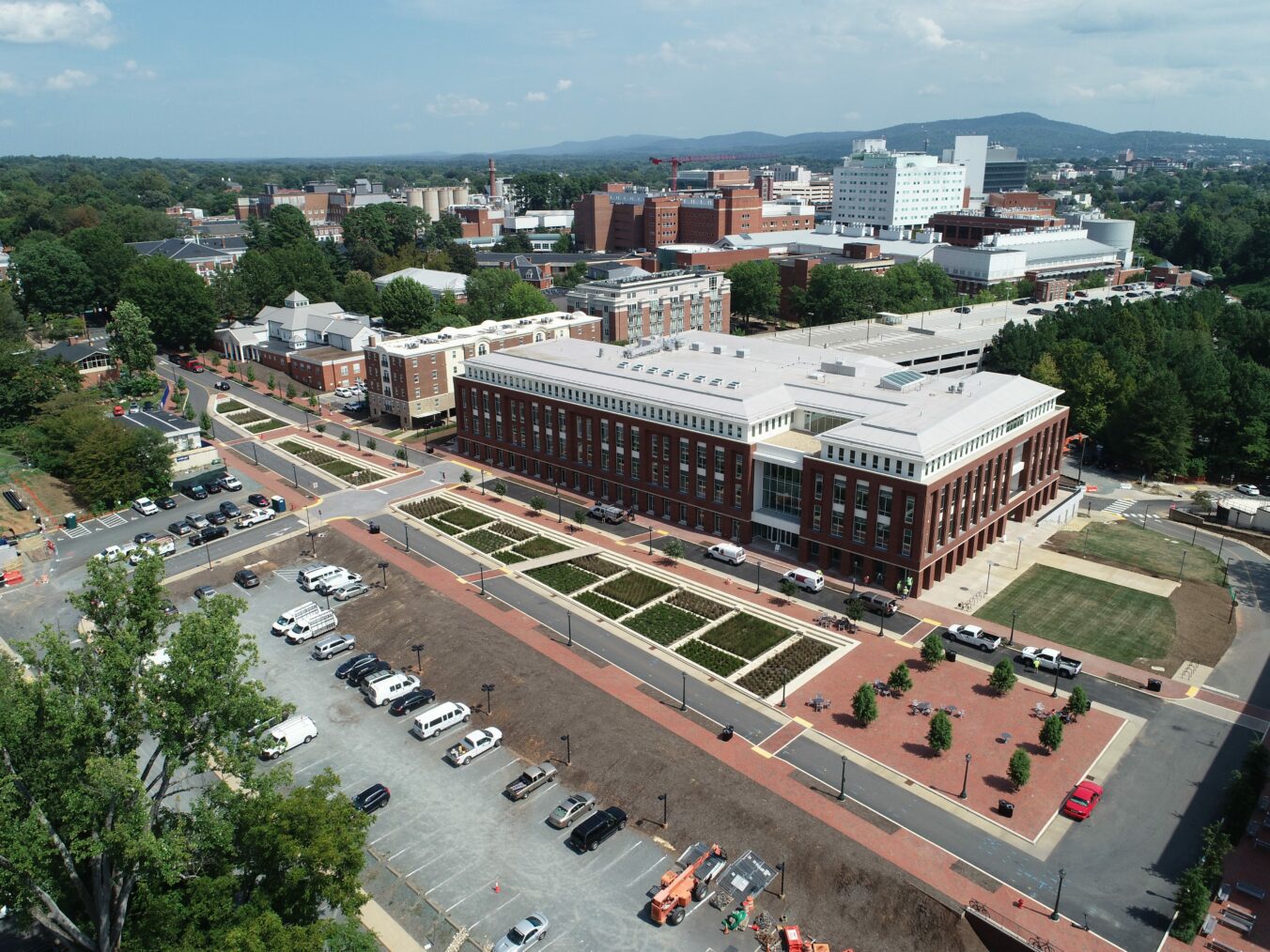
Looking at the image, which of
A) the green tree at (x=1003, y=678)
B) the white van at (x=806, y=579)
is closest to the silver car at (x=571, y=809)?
the green tree at (x=1003, y=678)

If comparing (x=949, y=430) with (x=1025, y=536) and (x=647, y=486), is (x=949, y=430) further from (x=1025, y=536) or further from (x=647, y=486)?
(x=647, y=486)

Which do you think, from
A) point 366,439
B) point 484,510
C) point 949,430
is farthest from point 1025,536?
point 366,439

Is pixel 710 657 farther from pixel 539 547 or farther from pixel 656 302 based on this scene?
pixel 656 302

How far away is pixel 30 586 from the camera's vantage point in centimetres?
7644

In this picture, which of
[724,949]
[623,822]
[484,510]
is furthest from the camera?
[484,510]

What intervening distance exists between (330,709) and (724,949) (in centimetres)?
3112

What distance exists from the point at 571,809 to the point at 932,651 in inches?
1101

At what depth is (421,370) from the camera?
382 feet

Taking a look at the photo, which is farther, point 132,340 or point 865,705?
point 132,340

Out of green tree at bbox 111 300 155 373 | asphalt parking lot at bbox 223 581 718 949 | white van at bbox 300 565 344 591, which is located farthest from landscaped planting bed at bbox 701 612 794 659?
green tree at bbox 111 300 155 373

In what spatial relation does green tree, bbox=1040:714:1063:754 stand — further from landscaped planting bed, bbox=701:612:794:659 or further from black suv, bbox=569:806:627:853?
black suv, bbox=569:806:627:853

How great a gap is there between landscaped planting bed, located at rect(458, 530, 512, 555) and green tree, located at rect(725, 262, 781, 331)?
4199 inches

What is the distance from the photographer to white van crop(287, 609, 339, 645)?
2638 inches

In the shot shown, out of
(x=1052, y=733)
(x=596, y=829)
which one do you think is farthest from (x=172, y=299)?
(x=1052, y=733)
